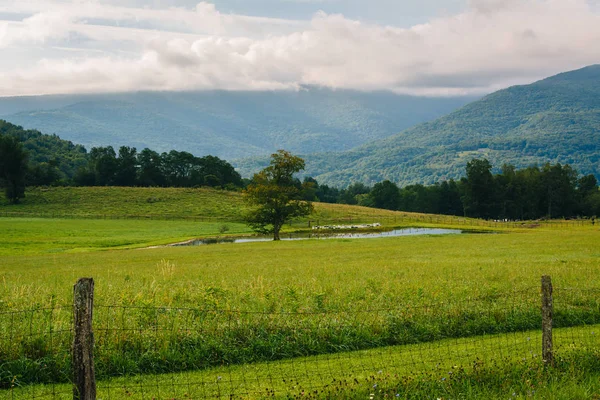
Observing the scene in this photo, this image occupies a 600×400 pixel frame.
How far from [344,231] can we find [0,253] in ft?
165

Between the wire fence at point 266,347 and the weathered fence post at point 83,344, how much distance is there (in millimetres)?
1817

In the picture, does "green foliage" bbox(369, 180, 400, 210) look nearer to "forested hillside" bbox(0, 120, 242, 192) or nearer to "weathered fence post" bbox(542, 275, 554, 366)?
"forested hillside" bbox(0, 120, 242, 192)

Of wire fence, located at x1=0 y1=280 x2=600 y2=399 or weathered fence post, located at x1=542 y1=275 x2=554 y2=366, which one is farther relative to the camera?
weathered fence post, located at x1=542 y1=275 x2=554 y2=366

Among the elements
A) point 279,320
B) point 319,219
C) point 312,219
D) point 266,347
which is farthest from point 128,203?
point 266,347

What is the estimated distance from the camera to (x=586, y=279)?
67.6 ft

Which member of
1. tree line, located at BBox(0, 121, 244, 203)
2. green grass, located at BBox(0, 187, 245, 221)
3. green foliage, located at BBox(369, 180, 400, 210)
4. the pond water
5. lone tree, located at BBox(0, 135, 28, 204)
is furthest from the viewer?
green foliage, located at BBox(369, 180, 400, 210)

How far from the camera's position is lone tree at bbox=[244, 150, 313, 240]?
70188 mm

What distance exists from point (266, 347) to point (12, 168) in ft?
392

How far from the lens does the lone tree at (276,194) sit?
70188mm

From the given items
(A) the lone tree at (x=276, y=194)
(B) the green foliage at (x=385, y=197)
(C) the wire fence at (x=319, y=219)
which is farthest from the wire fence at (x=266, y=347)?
(B) the green foliage at (x=385, y=197)

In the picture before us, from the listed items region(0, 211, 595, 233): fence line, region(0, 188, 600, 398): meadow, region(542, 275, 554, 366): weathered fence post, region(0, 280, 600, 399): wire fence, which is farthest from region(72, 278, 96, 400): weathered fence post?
region(0, 211, 595, 233): fence line

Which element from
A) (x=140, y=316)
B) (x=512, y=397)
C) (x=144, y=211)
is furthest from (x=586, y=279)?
(x=144, y=211)

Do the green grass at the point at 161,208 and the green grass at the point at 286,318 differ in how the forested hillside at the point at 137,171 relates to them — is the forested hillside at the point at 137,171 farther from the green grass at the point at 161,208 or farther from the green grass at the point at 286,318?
the green grass at the point at 286,318

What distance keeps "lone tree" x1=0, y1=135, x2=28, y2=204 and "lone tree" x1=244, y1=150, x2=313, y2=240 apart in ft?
225
